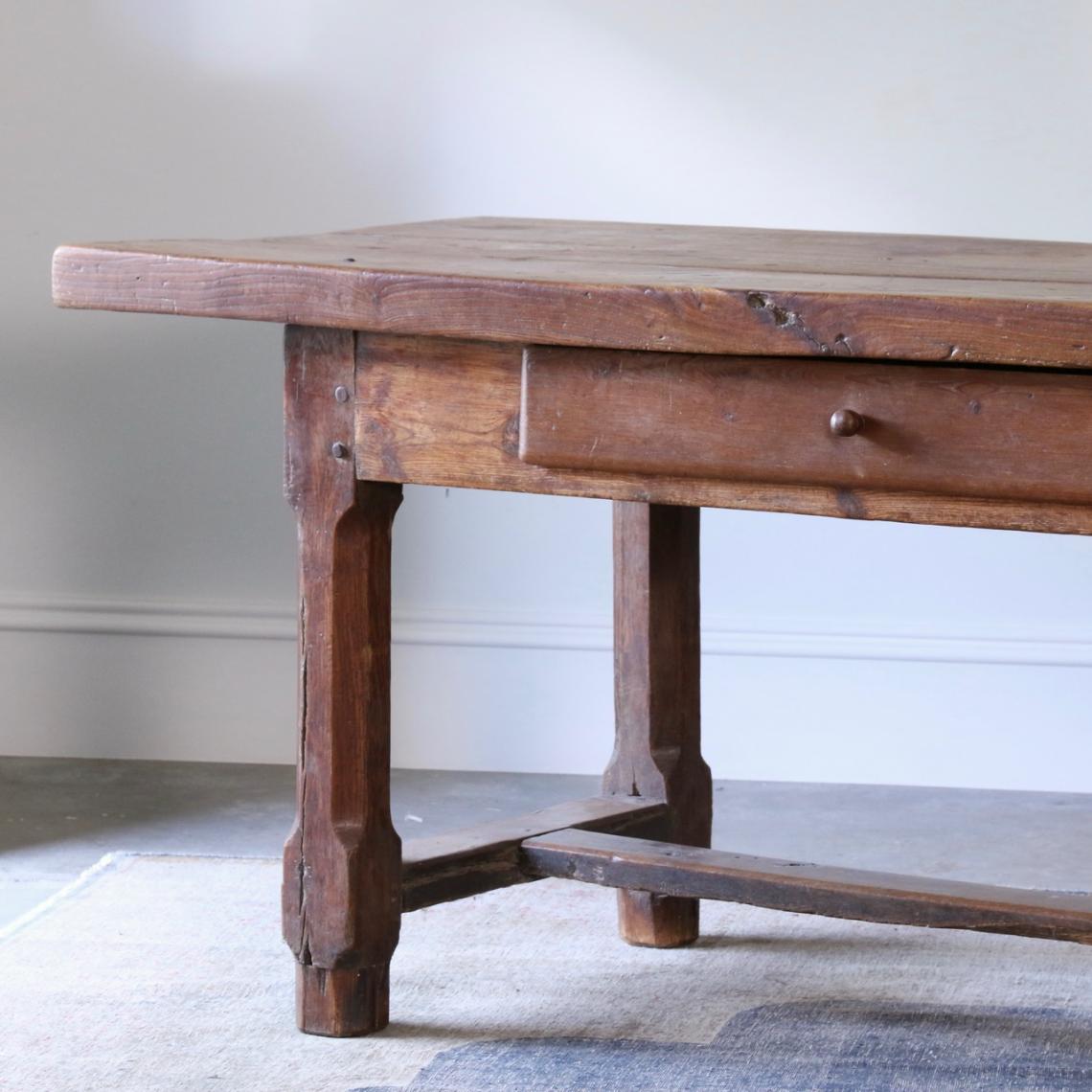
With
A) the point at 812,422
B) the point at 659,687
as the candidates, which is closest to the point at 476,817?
the point at 659,687

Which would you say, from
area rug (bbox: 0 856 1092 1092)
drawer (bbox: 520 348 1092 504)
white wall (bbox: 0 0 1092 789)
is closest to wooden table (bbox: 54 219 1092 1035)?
drawer (bbox: 520 348 1092 504)

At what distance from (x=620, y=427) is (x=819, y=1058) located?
59cm

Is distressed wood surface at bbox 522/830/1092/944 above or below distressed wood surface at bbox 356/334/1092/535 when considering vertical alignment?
below

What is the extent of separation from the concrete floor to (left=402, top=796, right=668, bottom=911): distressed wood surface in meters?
0.49

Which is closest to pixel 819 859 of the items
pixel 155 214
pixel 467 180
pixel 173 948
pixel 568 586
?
pixel 568 586

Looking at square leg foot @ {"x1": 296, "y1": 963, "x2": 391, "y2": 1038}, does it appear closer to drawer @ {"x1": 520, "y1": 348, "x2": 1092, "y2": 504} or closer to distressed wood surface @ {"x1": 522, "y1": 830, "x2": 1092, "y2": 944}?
distressed wood surface @ {"x1": 522, "y1": 830, "x2": 1092, "y2": 944}

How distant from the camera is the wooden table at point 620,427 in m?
1.21

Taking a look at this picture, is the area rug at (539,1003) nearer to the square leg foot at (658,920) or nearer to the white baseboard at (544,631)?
the square leg foot at (658,920)

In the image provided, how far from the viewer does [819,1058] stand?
154cm

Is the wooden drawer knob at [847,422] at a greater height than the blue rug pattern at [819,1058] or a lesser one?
greater

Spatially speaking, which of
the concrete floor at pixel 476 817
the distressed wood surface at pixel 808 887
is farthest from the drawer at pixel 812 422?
the concrete floor at pixel 476 817

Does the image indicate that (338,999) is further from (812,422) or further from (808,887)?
(812,422)

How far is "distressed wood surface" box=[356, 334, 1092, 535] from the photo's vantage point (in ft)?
4.15

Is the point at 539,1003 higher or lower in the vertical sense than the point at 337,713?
lower
